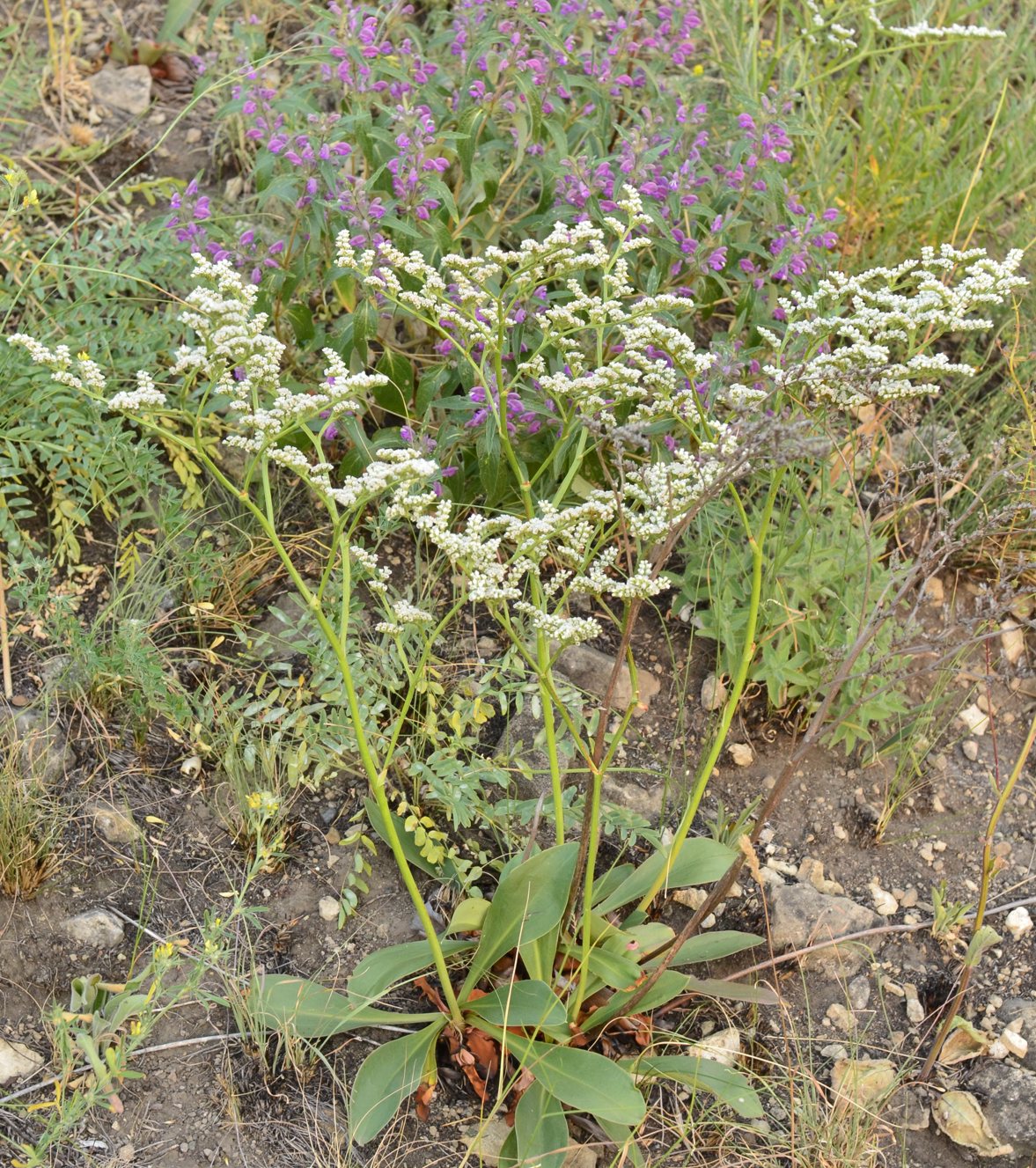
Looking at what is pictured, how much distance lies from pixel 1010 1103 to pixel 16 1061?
199 cm

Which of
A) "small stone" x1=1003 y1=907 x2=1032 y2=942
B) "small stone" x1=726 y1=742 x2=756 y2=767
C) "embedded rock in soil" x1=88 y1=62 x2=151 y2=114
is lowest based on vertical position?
"small stone" x1=1003 y1=907 x2=1032 y2=942

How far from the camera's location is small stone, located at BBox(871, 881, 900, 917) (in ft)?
9.32

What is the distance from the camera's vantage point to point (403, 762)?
2781 mm

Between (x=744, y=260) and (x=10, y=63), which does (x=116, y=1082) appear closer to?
(x=744, y=260)

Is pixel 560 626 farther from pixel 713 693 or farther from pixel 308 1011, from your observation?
pixel 713 693

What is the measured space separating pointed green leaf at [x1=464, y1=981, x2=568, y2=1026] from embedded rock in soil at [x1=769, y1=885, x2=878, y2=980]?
65 centimetres

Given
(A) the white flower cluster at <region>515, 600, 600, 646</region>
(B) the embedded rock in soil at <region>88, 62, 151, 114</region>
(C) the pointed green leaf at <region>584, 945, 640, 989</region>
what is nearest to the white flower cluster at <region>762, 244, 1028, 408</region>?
(A) the white flower cluster at <region>515, 600, 600, 646</region>

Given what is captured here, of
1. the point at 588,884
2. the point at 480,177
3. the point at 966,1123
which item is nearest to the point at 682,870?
the point at 588,884

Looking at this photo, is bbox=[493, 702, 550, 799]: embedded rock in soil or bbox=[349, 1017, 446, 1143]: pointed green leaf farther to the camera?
bbox=[493, 702, 550, 799]: embedded rock in soil

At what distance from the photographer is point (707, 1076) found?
2.31 metres

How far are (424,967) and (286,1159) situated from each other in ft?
1.41

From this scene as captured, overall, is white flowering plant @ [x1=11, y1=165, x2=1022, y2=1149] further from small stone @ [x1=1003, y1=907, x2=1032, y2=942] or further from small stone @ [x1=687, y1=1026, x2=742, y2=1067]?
small stone @ [x1=1003, y1=907, x2=1032, y2=942]

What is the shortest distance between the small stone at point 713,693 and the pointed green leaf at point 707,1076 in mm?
963

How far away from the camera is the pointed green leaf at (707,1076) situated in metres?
2.24
